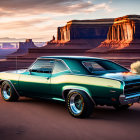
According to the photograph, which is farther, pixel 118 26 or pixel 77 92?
pixel 118 26

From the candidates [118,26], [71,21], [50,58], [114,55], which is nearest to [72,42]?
[71,21]

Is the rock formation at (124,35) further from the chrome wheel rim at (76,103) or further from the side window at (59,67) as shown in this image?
the chrome wheel rim at (76,103)

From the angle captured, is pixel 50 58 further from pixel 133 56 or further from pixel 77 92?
pixel 133 56

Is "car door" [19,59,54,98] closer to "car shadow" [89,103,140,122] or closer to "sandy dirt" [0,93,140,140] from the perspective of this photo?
"sandy dirt" [0,93,140,140]

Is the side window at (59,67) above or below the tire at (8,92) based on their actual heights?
above

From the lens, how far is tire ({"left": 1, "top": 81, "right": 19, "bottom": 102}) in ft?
→ 24.8

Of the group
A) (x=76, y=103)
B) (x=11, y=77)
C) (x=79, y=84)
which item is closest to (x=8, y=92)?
(x=11, y=77)

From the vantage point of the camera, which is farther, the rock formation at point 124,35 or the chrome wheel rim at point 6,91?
the rock formation at point 124,35

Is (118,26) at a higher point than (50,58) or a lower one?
higher

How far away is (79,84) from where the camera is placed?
5.85 meters

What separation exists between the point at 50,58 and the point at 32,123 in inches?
73.2

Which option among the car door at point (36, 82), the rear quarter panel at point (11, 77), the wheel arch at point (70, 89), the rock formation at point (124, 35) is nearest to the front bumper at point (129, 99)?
the wheel arch at point (70, 89)

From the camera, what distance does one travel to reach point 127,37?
104 metres

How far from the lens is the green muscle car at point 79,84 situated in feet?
17.8
